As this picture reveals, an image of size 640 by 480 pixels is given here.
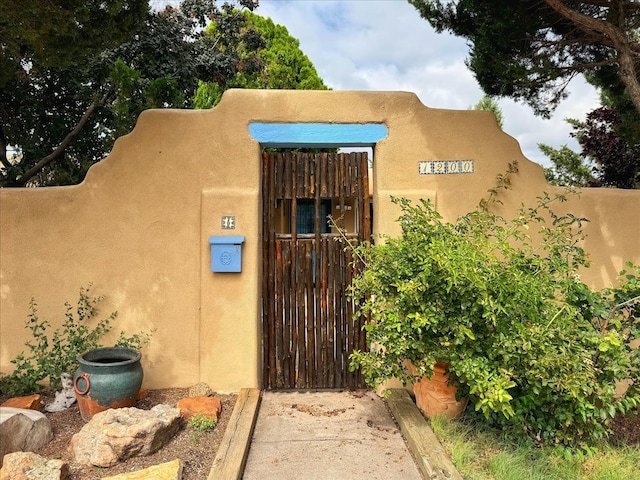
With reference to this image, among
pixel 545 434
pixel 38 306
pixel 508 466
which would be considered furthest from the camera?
pixel 38 306

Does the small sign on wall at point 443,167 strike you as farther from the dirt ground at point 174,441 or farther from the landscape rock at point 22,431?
the landscape rock at point 22,431

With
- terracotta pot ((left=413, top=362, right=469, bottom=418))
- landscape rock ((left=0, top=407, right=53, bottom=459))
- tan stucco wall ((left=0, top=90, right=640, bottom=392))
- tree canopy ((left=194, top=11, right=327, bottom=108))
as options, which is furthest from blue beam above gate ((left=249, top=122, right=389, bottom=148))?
tree canopy ((left=194, top=11, right=327, bottom=108))

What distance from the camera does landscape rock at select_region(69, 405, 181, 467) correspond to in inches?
131

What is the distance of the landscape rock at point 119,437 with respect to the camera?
3322 mm

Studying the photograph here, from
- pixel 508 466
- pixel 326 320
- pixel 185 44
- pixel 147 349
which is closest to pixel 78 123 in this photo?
pixel 185 44

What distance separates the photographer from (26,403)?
4.17m

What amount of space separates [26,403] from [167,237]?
6.40 feet

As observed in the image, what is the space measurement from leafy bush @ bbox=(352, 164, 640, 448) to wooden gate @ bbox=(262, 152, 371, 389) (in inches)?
43.7

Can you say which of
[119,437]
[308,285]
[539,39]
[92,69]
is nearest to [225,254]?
[308,285]

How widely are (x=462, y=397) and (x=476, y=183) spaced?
2.20 m

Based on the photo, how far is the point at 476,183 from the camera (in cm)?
487

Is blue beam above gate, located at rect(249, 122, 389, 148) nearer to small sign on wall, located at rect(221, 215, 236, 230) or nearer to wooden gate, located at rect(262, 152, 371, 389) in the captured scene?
wooden gate, located at rect(262, 152, 371, 389)

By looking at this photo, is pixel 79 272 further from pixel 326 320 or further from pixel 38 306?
pixel 326 320

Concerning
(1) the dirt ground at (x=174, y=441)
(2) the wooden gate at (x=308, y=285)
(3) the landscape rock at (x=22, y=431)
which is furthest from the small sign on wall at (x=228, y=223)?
(3) the landscape rock at (x=22, y=431)
